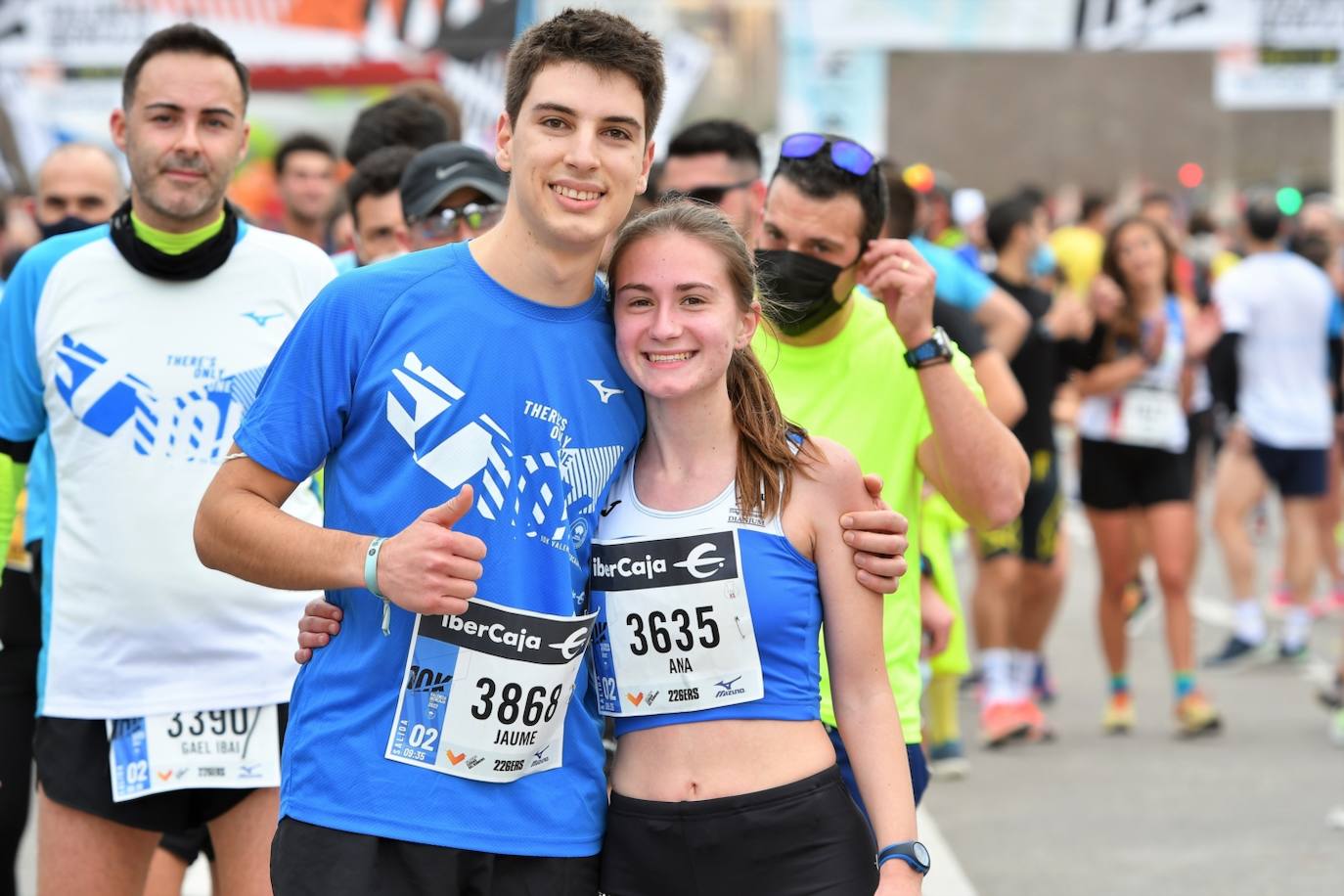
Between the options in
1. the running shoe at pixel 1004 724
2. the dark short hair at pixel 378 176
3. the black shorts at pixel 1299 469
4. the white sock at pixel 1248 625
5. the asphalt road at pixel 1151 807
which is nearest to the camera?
the dark short hair at pixel 378 176

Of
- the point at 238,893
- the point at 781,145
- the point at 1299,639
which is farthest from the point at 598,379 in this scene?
the point at 1299,639

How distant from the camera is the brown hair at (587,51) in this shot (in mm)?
3223

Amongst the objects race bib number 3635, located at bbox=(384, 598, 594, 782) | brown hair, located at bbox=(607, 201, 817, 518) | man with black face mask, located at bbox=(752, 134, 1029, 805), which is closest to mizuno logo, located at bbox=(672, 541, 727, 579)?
brown hair, located at bbox=(607, 201, 817, 518)

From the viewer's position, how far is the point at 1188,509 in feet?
30.5

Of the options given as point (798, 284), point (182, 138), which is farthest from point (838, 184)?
point (182, 138)

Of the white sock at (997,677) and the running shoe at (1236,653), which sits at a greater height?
the white sock at (997,677)

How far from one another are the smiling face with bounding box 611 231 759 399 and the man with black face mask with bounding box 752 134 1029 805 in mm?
638

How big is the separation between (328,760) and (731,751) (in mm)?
655

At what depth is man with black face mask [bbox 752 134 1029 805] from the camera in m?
4.07

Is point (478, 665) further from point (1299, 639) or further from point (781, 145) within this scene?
point (1299, 639)

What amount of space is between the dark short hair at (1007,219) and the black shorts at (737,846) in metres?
6.88

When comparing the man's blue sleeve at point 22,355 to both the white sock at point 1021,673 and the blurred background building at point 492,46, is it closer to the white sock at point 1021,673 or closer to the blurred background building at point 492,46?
the white sock at point 1021,673

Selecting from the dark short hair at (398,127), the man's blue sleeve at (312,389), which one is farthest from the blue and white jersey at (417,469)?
the dark short hair at (398,127)

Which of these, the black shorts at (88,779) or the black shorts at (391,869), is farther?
the black shorts at (88,779)
